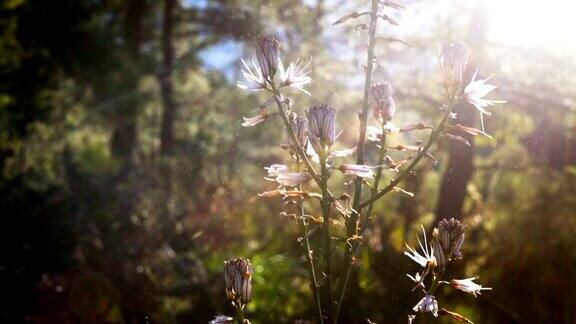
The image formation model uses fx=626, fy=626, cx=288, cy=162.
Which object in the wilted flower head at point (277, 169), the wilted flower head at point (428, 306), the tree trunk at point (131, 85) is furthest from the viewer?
the tree trunk at point (131, 85)

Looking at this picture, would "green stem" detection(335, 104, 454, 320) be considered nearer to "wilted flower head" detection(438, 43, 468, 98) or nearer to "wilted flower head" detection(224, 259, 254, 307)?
"wilted flower head" detection(438, 43, 468, 98)

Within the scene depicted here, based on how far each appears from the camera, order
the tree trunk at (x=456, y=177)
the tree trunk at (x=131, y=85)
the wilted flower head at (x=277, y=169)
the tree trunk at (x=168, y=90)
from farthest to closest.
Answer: the tree trunk at (x=131, y=85) → the tree trunk at (x=168, y=90) → the tree trunk at (x=456, y=177) → the wilted flower head at (x=277, y=169)

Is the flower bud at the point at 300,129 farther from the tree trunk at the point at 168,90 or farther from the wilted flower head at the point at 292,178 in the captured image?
the tree trunk at the point at 168,90

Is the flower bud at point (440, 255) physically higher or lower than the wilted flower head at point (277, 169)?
lower

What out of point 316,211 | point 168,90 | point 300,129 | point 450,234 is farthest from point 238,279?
point 168,90

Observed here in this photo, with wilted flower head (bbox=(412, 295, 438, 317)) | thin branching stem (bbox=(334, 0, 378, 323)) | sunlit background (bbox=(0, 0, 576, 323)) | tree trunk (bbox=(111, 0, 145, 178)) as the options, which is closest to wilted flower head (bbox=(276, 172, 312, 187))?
thin branching stem (bbox=(334, 0, 378, 323))

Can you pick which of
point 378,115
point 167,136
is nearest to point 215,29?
point 167,136

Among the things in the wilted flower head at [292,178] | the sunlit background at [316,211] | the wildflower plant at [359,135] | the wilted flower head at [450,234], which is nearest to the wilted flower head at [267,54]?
the wildflower plant at [359,135]
